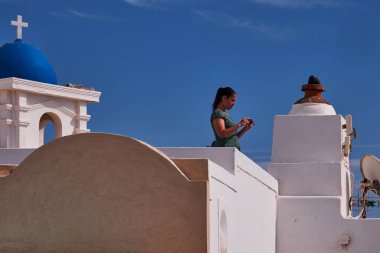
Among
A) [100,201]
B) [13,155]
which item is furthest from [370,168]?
[100,201]

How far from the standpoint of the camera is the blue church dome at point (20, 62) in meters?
16.6

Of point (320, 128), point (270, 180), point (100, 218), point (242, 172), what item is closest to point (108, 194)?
point (100, 218)

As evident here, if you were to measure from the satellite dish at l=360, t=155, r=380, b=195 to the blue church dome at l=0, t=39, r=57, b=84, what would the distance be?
6568 mm

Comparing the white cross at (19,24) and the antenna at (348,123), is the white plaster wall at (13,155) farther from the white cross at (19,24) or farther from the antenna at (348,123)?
the antenna at (348,123)

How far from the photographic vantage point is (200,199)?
10.2 m

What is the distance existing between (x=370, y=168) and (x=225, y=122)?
5.75 meters

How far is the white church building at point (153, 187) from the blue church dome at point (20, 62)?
0.02 meters

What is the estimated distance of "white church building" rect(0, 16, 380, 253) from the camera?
33.7ft

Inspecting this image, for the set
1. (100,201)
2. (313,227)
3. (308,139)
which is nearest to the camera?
(100,201)

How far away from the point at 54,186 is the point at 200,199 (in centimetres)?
175

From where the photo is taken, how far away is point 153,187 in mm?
10242

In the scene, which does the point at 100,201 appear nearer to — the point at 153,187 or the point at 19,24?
the point at 153,187

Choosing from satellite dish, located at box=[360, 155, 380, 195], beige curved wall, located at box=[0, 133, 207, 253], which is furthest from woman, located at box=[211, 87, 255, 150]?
satellite dish, located at box=[360, 155, 380, 195]

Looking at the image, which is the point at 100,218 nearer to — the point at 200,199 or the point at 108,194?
the point at 108,194
